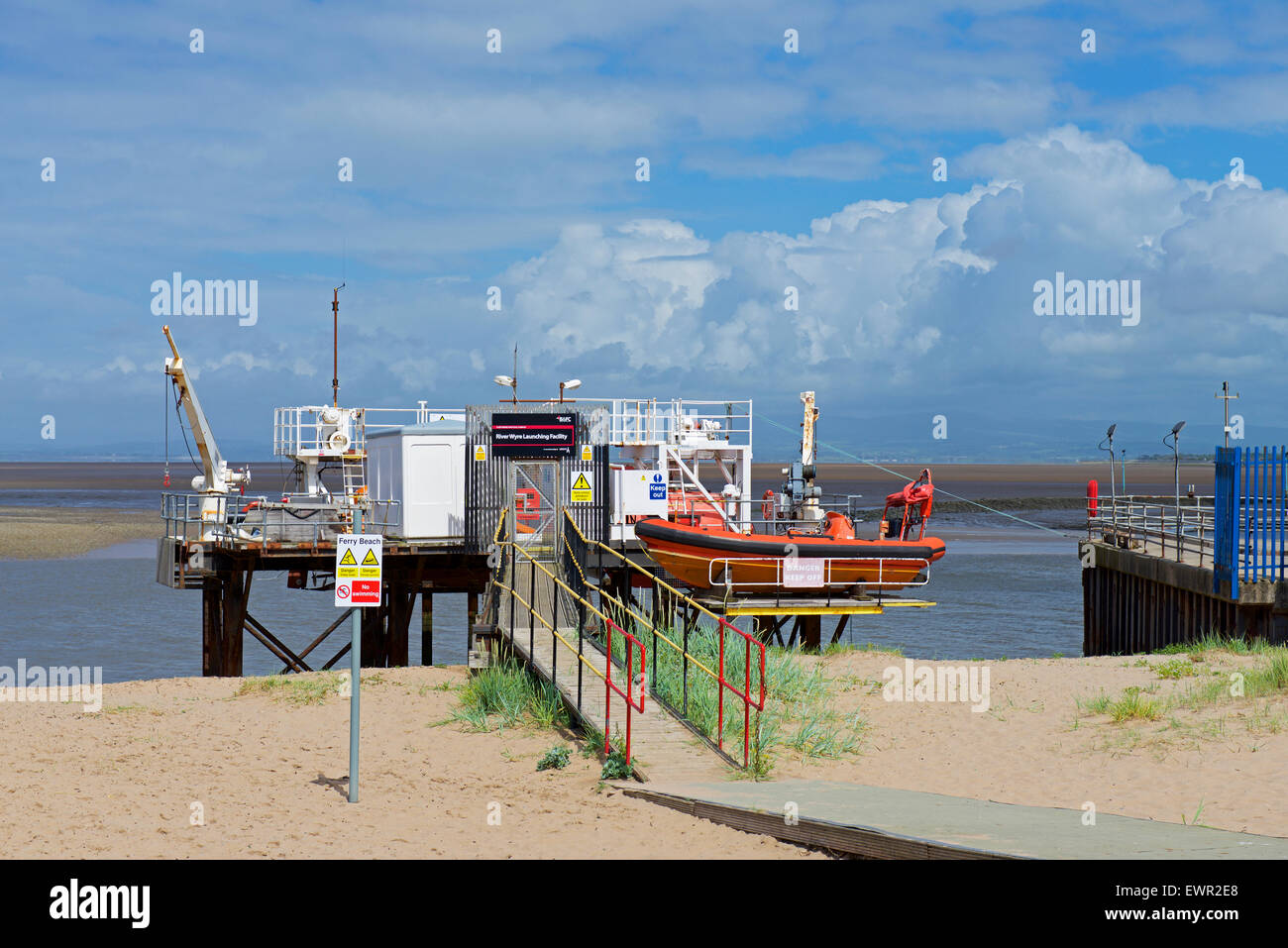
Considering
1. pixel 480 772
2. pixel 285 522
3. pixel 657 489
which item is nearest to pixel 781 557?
pixel 657 489

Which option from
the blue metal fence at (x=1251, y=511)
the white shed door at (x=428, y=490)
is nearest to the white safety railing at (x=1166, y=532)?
the blue metal fence at (x=1251, y=511)

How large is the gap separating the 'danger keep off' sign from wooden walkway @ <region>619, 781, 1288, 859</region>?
2.86 metres

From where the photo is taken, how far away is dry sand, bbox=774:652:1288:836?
402 inches

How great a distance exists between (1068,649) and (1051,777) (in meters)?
17.1

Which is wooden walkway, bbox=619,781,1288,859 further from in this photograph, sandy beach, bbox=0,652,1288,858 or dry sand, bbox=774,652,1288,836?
dry sand, bbox=774,652,1288,836

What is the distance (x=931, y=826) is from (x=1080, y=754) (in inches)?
173

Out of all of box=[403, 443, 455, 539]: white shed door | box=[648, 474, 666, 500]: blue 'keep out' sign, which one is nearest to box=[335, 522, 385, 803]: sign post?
box=[403, 443, 455, 539]: white shed door

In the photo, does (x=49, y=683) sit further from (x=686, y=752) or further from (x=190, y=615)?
(x=686, y=752)

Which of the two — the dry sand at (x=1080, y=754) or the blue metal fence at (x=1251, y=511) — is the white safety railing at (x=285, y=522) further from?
the blue metal fence at (x=1251, y=511)

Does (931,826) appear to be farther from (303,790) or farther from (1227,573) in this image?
(1227,573)

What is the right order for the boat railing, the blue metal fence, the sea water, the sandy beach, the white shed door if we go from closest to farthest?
the sandy beach
the blue metal fence
the boat railing
the white shed door
the sea water

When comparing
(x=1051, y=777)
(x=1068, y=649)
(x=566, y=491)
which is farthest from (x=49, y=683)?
(x=1068, y=649)

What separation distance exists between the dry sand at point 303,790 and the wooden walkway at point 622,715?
1.57ft

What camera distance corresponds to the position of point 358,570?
10.9 m
